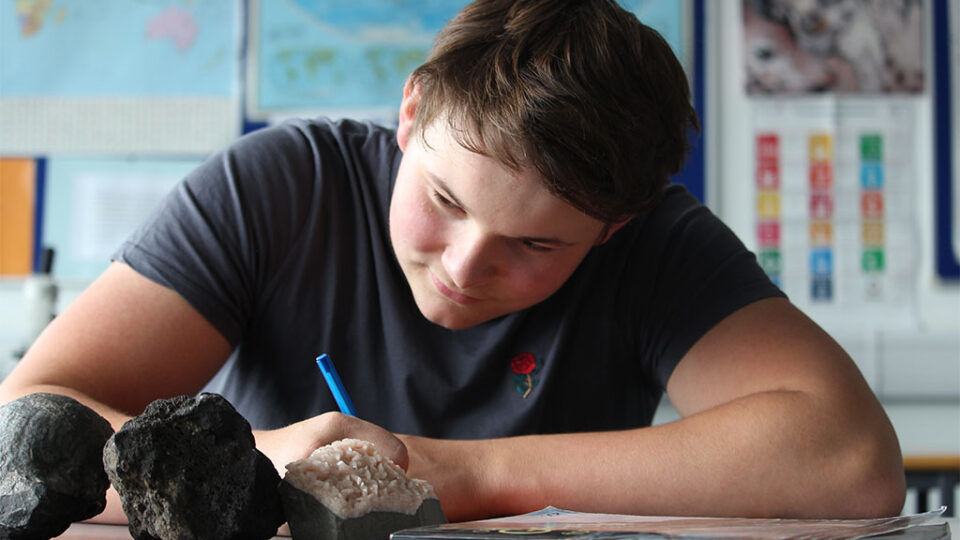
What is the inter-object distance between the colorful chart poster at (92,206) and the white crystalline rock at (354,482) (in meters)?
1.92

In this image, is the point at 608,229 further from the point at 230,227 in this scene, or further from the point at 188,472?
the point at 188,472

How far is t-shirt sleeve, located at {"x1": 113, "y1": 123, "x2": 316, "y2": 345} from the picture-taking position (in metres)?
0.89

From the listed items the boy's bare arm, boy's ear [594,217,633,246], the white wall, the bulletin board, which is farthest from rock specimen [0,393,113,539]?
the bulletin board

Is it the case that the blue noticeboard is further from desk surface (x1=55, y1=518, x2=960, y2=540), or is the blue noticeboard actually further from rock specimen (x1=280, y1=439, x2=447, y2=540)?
rock specimen (x1=280, y1=439, x2=447, y2=540)

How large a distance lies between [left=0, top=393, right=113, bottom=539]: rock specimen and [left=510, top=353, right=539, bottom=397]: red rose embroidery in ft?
1.88

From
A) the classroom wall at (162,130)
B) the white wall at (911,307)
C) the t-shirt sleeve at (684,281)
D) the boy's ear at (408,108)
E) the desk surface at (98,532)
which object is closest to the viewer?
the desk surface at (98,532)

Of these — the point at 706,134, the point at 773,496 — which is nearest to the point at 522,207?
the point at 773,496

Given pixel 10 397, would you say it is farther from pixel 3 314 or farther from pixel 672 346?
pixel 3 314

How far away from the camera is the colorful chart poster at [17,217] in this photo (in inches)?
89.6

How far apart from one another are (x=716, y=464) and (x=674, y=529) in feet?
0.97

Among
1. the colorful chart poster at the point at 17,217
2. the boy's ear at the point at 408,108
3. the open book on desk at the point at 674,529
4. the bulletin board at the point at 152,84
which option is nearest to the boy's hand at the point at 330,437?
the open book on desk at the point at 674,529

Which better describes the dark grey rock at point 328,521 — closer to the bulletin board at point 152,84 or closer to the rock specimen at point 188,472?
the rock specimen at point 188,472

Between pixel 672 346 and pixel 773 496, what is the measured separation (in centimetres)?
26

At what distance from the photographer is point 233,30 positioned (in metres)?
2.30
